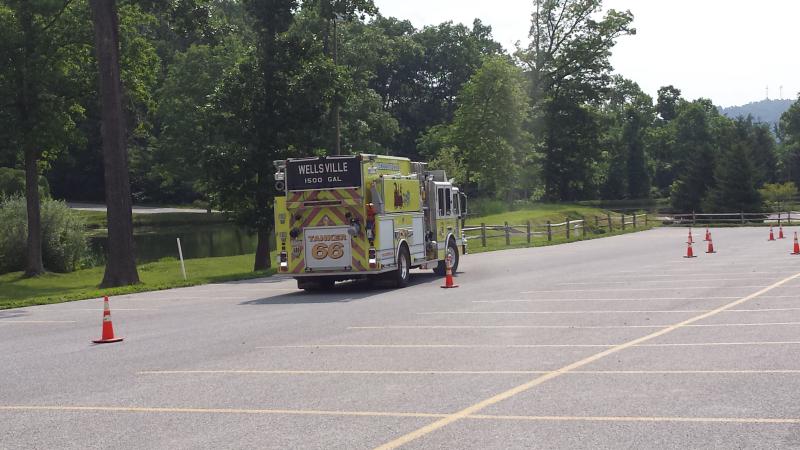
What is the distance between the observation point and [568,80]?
293 ft

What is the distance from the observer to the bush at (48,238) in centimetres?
4050

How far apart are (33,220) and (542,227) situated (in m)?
28.0

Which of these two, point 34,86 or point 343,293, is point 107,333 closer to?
point 343,293

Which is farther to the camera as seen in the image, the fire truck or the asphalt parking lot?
the fire truck

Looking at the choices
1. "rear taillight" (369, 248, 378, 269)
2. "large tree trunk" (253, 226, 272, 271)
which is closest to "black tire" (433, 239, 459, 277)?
"rear taillight" (369, 248, 378, 269)

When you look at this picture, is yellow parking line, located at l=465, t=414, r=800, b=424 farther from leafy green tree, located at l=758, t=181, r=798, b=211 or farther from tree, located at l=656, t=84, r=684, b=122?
tree, located at l=656, t=84, r=684, b=122

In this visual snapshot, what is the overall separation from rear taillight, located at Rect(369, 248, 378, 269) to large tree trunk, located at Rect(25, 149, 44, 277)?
19.8m

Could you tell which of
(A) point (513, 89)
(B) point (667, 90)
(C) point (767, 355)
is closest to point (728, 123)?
(B) point (667, 90)

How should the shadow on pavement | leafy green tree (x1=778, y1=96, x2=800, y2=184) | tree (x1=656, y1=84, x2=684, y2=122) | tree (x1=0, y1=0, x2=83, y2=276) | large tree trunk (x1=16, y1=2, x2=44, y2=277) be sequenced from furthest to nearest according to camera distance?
tree (x1=656, y1=84, x2=684, y2=122)
leafy green tree (x1=778, y1=96, x2=800, y2=184)
large tree trunk (x1=16, y1=2, x2=44, y2=277)
tree (x1=0, y1=0, x2=83, y2=276)
the shadow on pavement

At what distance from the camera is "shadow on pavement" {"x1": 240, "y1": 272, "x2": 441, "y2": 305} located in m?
21.5

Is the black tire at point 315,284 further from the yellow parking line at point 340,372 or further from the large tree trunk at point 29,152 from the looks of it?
the large tree trunk at point 29,152

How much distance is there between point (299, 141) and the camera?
3575 cm

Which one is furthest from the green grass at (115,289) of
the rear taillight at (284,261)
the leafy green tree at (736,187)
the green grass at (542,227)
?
the leafy green tree at (736,187)

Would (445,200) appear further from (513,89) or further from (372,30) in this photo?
(372,30)
